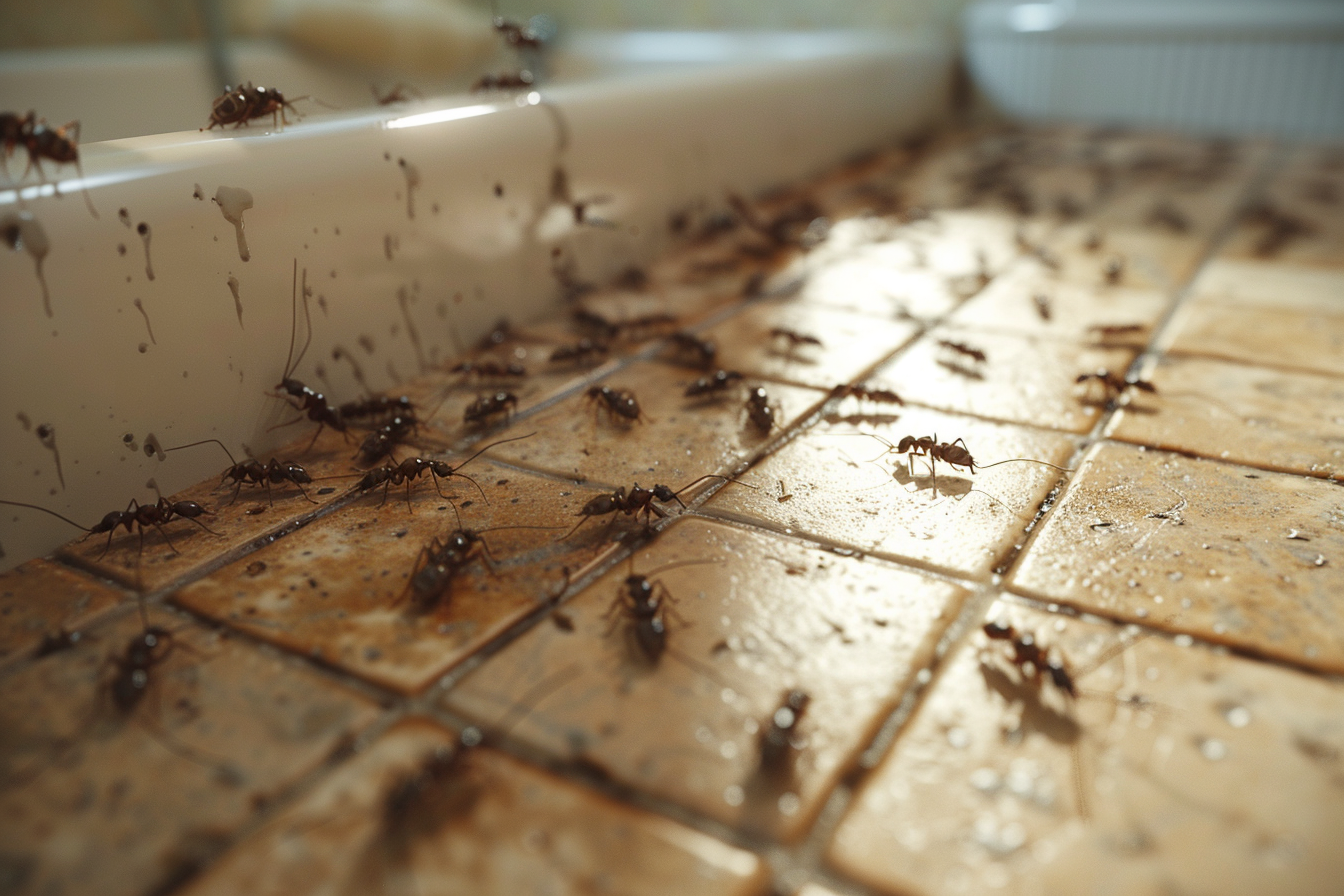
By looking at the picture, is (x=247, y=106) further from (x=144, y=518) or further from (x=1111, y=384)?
(x=1111, y=384)

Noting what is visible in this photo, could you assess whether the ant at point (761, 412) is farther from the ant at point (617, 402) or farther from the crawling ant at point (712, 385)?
the ant at point (617, 402)

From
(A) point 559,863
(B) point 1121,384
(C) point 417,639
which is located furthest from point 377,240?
(B) point 1121,384

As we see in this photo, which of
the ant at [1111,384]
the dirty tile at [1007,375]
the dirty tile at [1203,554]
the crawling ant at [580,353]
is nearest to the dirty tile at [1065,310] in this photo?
the dirty tile at [1007,375]

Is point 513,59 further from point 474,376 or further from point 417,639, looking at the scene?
point 417,639

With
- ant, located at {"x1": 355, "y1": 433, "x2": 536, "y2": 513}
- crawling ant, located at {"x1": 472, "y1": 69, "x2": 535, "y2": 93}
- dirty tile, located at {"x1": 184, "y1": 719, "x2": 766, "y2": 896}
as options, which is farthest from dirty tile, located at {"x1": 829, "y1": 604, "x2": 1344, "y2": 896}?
crawling ant, located at {"x1": 472, "y1": 69, "x2": 535, "y2": 93}

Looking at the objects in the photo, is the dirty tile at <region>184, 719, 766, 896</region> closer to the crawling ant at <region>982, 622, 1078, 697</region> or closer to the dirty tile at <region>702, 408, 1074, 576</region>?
the crawling ant at <region>982, 622, 1078, 697</region>

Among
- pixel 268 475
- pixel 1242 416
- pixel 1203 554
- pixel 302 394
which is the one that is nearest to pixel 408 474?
pixel 268 475
